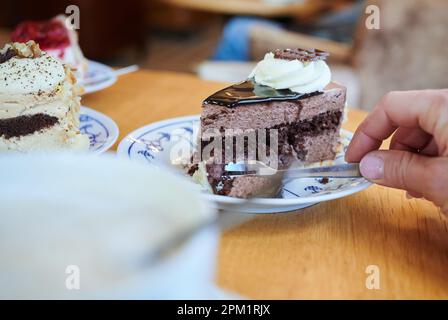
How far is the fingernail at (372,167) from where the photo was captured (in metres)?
0.82

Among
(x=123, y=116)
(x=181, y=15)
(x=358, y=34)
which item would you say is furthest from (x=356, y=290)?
(x=181, y=15)

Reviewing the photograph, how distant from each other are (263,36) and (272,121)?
5.38 ft

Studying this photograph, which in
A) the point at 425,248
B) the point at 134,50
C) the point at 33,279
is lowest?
the point at 134,50

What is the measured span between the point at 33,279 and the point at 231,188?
1.55 ft

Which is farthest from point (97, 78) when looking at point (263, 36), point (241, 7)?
point (241, 7)

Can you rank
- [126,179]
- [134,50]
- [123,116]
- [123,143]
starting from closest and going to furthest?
[126,179]
[123,143]
[123,116]
[134,50]

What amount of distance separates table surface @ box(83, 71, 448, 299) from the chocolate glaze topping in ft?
0.75

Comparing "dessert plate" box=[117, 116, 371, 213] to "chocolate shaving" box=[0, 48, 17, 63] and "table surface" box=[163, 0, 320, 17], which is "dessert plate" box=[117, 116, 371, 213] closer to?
"chocolate shaving" box=[0, 48, 17, 63]

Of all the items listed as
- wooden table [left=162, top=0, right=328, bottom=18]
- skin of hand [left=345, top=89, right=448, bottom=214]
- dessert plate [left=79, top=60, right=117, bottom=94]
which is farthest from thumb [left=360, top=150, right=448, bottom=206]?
wooden table [left=162, top=0, right=328, bottom=18]

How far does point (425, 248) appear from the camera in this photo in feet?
2.52

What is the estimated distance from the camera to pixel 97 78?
143 centimetres

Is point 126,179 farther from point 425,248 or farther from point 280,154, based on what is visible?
point 280,154

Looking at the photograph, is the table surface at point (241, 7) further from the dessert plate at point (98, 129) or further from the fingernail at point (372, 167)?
the fingernail at point (372, 167)

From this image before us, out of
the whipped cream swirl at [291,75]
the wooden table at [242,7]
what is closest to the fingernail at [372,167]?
the whipped cream swirl at [291,75]
